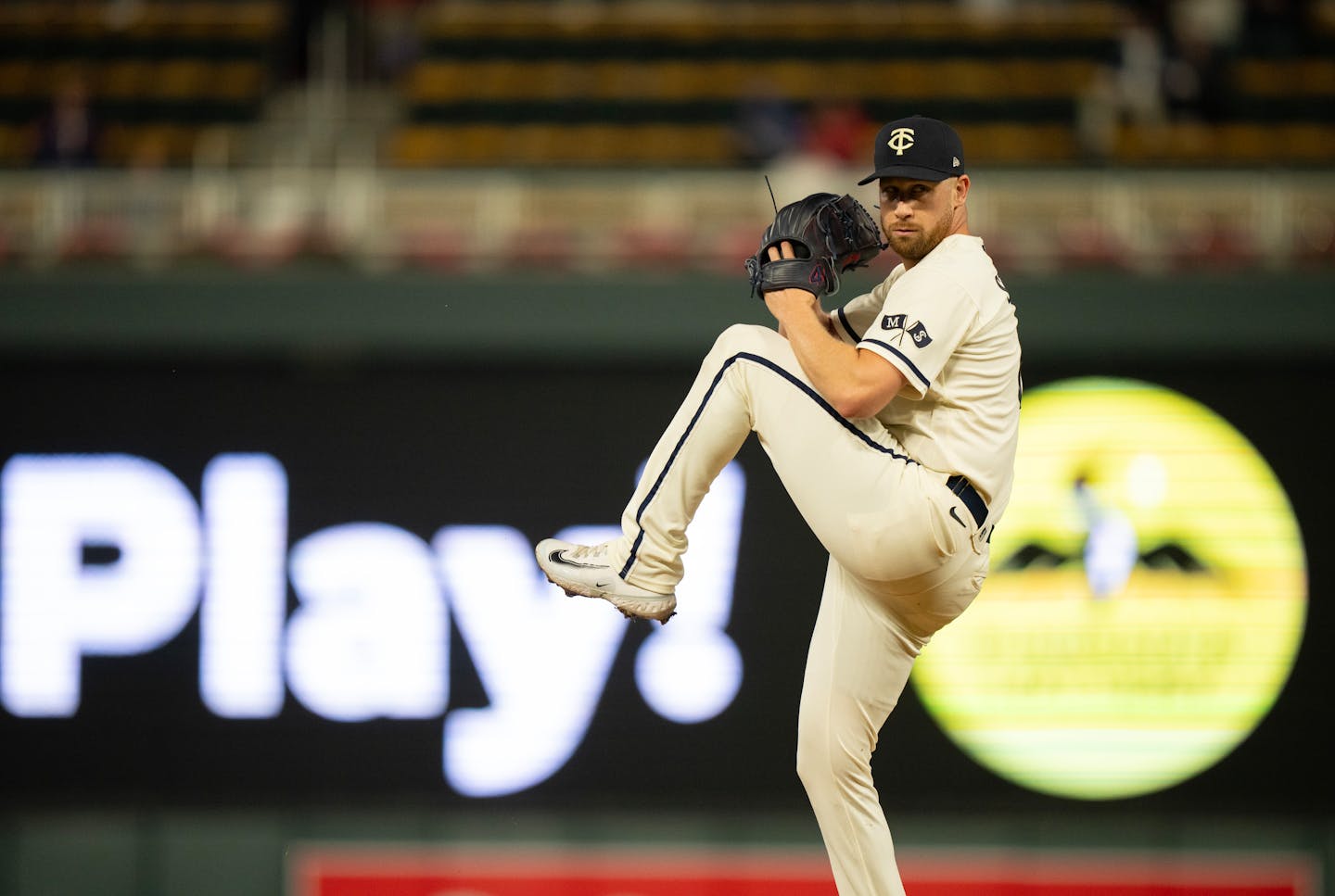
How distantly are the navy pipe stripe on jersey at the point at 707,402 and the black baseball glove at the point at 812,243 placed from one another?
162 mm

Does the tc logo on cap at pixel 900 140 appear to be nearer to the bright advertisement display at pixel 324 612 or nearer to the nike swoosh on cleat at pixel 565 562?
the nike swoosh on cleat at pixel 565 562

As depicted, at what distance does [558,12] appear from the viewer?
11539 millimetres

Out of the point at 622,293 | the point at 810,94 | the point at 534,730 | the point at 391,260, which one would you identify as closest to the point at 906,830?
the point at 534,730

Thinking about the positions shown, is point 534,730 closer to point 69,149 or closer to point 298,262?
point 298,262

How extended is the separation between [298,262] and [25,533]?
1615 mm

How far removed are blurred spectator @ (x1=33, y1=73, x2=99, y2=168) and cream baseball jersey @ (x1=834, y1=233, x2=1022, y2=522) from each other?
6.13 meters

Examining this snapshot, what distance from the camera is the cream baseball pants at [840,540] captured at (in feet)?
11.3

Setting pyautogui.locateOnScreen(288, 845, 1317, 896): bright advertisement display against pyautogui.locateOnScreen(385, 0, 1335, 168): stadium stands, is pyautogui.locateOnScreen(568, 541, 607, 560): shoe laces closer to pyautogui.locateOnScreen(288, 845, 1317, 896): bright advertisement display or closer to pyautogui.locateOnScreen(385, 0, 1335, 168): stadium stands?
pyautogui.locateOnScreen(288, 845, 1317, 896): bright advertisement display

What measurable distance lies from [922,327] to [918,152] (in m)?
0.39

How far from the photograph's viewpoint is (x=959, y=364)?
11.6 ft

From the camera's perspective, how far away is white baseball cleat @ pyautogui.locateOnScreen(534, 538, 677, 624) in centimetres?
367

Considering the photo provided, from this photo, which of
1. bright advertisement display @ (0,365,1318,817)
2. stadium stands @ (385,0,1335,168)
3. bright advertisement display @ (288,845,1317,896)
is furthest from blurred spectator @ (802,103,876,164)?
bright advertisement display @ (288,845,1317,896)

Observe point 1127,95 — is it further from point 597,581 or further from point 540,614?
point 597,581

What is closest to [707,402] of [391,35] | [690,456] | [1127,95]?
[690,456]
